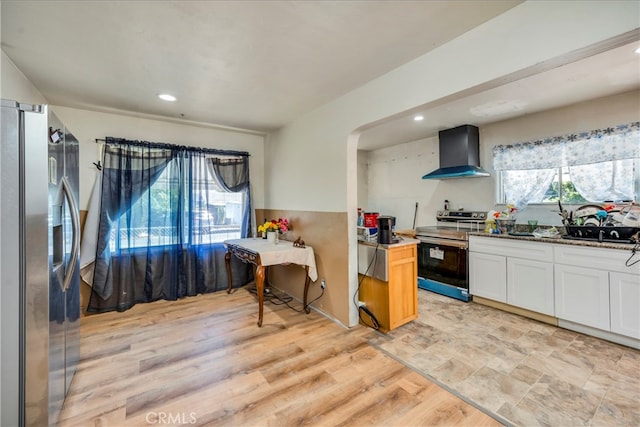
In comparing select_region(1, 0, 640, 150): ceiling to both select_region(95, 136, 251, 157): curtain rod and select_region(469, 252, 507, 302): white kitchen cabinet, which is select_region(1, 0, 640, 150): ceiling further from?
select_region(469, 252, 507, 302): white kitchen cabinet

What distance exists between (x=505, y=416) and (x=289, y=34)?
2.83 metres

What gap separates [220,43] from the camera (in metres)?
1.91

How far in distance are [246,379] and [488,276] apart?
304cm

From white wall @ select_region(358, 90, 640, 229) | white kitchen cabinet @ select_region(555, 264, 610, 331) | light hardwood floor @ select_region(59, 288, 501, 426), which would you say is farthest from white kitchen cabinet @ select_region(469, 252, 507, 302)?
light hardwood floor @ select_region(59, 288, 501, 426)

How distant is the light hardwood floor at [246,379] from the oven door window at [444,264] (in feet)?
5.44

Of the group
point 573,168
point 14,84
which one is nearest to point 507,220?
point 573,168

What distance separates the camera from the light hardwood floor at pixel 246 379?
166 centimetres

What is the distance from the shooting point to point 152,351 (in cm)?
240

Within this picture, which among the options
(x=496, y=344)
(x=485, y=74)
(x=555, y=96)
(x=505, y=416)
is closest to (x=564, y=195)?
(x=555, y=96)

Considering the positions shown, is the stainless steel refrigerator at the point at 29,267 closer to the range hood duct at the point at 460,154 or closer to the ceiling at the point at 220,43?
the ceiling at the point at 220,43

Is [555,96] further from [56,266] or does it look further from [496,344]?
[56,266]

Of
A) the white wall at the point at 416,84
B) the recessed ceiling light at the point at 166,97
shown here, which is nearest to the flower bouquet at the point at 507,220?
the white wall at the point at 416,84

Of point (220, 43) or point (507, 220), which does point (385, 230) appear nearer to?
point (507, 220)

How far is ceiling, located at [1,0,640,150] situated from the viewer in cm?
159
